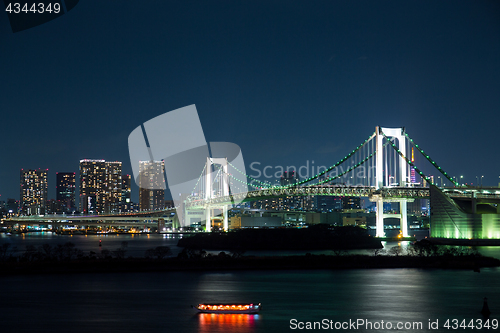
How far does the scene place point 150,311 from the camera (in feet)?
51.3

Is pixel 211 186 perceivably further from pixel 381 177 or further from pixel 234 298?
pixel 234 298

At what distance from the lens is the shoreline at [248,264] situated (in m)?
24.7

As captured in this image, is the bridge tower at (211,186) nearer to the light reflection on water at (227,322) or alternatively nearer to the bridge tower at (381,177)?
the bridge tower at (381,177)

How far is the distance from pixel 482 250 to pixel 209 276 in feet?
64.2

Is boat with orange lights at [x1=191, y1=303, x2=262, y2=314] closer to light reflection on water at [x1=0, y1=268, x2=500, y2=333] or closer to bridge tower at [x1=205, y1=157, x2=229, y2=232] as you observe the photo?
light reflection on water at [x1=0, y1=268, x2=500, y2=333]

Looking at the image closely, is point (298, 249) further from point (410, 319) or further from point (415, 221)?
point (415, 221)

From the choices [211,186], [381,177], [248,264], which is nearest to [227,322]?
[248,264]

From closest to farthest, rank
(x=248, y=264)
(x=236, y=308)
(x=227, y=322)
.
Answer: (x=227, y=322) < (x=236, y=308) < (x=248, y=264)

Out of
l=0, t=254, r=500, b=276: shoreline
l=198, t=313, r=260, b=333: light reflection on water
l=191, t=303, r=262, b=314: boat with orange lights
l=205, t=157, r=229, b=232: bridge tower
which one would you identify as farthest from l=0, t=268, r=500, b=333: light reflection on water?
l=205, t=157, r=229, b=232: bridge tower

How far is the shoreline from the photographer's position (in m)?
24.7

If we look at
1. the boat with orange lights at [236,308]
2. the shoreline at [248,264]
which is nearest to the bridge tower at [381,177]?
the shoreline at [248,264]

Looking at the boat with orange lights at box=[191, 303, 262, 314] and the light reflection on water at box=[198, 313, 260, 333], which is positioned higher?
the boat with orange lights at box=[191, 303, 262, 314]

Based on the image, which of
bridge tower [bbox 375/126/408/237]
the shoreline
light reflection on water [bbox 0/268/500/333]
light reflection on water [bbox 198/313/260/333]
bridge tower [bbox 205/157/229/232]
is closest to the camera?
light reflection on water [bbox 198/313/260/333]

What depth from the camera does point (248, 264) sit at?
26453mm
